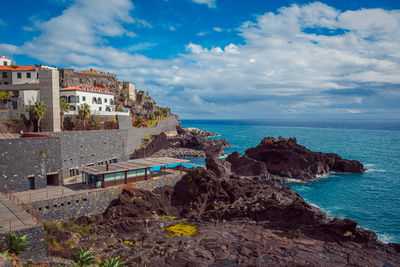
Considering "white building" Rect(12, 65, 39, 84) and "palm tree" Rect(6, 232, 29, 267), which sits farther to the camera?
"white building" Rect(12, 65, 39, 84)

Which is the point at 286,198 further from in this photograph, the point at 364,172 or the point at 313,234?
the point at 364,172

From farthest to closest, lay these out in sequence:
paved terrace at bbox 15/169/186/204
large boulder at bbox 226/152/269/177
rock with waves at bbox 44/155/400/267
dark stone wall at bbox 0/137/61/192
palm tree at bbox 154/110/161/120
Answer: palm tree at bbox 154/110/161/120
large boulder at bbox 226/152/269/177
dark stone wall at bbox 0/137/61/192
paved terrace at bbox 15/169/186/204
rock with waves at bbox 44/155/400/267

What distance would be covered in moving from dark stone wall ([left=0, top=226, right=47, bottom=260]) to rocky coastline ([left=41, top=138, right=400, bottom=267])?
115 cm

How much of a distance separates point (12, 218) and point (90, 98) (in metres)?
40.2

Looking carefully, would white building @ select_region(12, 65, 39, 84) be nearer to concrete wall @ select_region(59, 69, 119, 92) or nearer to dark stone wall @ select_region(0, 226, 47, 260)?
concrete wall @ select_region(59, 69, 119, 92)

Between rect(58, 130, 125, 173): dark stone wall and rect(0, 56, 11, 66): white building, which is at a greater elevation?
rect(0, 56, 11, 66): white building

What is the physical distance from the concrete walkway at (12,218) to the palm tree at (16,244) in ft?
2.54

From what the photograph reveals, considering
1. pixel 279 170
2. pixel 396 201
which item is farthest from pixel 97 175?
pixel 396 201

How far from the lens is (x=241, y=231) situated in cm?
2533

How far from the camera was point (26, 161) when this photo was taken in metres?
26.6

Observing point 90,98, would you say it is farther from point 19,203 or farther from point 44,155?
point 19,203

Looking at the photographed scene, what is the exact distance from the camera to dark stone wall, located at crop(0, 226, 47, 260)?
17.4m

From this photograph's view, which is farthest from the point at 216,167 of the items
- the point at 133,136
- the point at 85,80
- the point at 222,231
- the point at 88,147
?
the point at 85,80

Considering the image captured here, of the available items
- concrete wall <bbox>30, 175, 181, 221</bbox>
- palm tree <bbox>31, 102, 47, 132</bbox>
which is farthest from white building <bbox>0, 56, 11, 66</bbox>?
concrete wall <bbox>30, 175, 181, 221</bbox>
